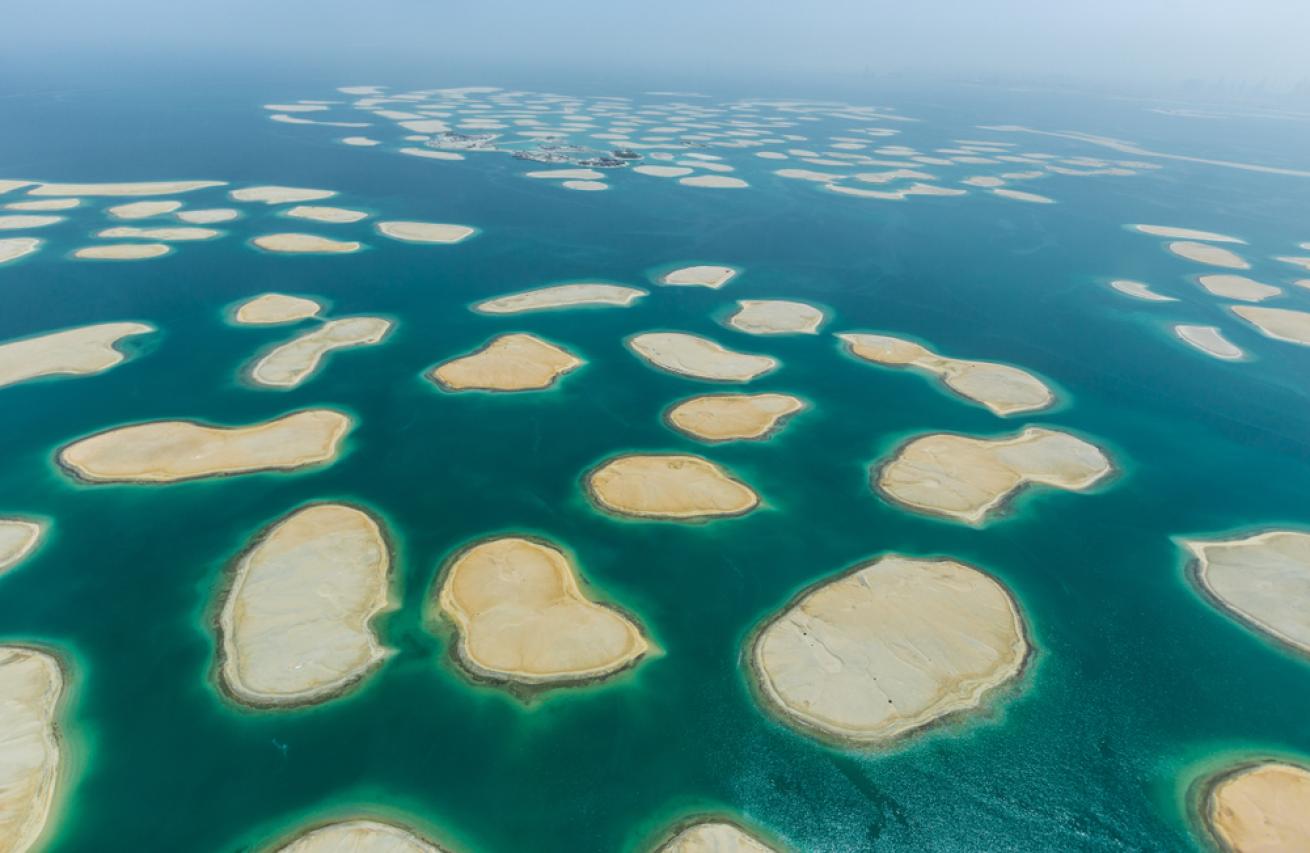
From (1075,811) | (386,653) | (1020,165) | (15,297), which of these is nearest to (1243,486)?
(1075,811)

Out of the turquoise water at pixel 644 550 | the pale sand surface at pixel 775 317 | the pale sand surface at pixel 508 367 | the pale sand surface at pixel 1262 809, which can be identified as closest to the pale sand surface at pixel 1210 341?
the turquoise water at pixel 644 550

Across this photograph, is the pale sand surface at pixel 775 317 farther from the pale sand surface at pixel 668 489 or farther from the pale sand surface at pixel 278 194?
the pale sand surface at pixel 278 194

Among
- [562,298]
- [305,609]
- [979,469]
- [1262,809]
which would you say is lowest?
[305,609]

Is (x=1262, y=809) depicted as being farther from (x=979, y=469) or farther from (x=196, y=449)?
(x=196, y=449)

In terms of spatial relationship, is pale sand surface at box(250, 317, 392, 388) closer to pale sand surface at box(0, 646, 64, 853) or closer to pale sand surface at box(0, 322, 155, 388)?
pale sand surface at box(0, 322, 155, 388)

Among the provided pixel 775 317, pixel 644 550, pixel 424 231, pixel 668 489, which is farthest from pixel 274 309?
pixel 644 550

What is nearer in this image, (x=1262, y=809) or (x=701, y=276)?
(x=1262, y=809)

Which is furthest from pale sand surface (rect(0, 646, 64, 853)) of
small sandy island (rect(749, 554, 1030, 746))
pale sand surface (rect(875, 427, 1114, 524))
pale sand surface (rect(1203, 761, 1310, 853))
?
pale sand surface (rect(1203, 761, 1310, 853))
